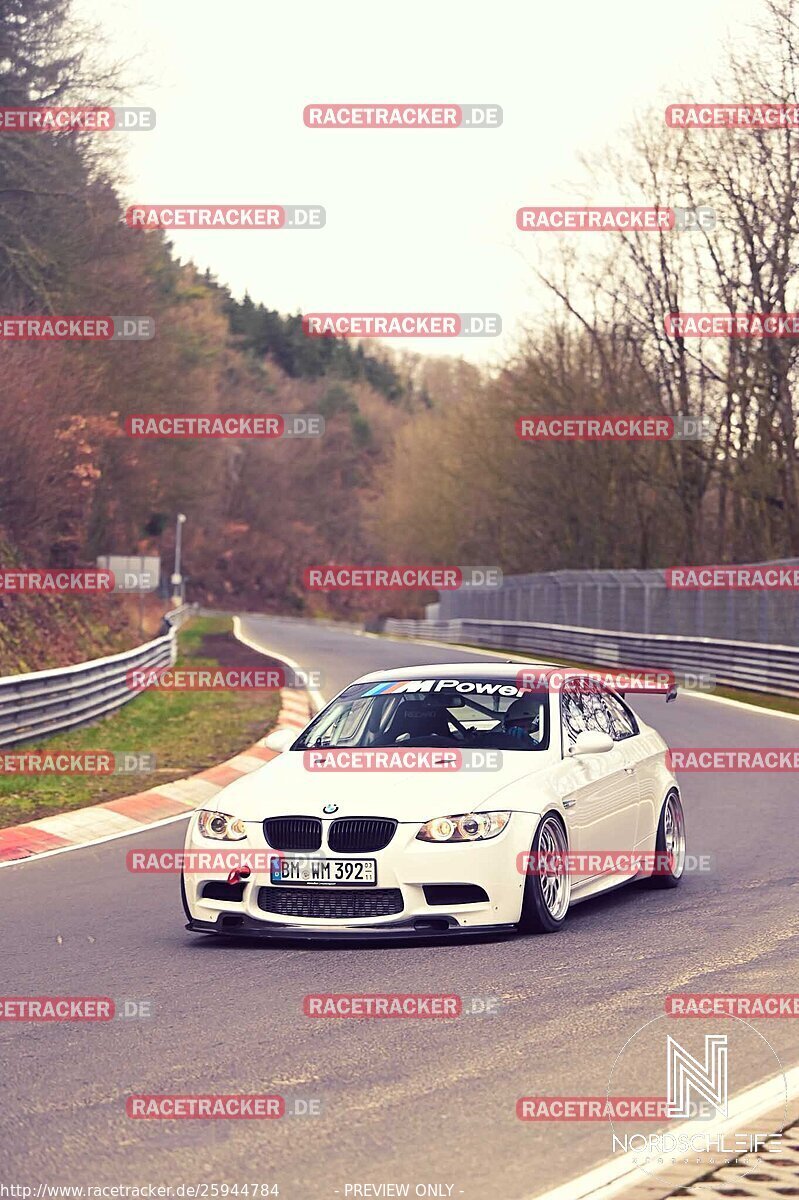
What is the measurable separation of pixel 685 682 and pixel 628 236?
23357 mm

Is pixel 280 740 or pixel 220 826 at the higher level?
pixel 280 740

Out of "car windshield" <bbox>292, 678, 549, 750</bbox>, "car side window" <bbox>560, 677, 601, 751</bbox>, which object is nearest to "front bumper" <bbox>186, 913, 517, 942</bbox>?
"car windshield" <bbox>292, 678, 549, 750</bbox>

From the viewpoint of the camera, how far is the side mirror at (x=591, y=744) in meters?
9.51

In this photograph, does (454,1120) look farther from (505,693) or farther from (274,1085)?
(505,693)

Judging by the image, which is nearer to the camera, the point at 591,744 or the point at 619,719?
the point at 591,744

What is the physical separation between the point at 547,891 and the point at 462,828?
0.72 metres

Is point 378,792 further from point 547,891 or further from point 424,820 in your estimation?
point 547,891

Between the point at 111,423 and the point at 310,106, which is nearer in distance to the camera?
the point at 310,106

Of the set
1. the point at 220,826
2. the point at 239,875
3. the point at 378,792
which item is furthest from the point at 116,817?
the point at 378,792

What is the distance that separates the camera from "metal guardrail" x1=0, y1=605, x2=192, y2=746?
18.2 m

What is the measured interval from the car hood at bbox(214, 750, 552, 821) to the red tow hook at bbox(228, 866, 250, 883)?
0.85 feet

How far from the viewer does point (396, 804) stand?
342 inches

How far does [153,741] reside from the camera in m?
21.5

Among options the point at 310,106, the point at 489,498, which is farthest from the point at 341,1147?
the point at 489,498
